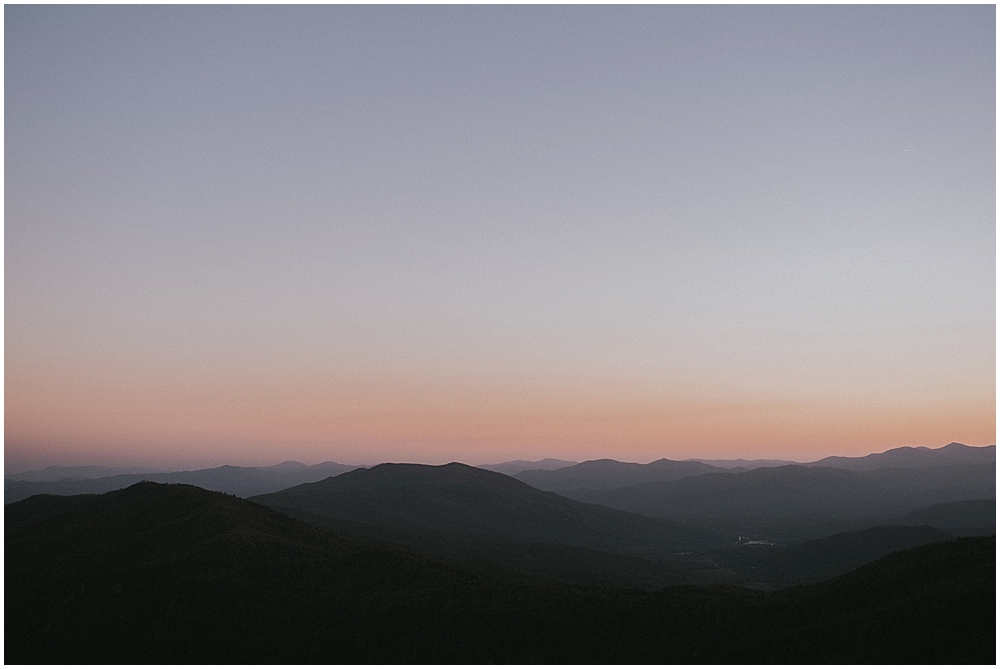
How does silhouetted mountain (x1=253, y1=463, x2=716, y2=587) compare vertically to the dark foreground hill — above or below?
below

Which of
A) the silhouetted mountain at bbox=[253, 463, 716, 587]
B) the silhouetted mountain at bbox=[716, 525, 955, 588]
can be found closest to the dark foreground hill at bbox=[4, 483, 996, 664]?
the silhouetted mountain at bbox=[253, 463, 716, 587]

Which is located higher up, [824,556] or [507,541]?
[507,541]

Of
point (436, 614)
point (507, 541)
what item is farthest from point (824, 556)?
point (436, 614)

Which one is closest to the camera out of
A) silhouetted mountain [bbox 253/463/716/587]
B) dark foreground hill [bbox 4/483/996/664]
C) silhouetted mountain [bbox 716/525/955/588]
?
dark foreground hill [bbox 4/483/996/664]

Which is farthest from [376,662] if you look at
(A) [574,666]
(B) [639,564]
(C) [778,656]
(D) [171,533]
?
(B) [639,564]

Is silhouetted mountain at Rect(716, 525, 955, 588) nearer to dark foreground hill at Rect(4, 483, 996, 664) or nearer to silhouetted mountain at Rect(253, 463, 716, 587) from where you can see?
silhouetted mountain at Rect(253, 463, 716, 587)

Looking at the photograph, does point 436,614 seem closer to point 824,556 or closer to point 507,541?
point 507,541

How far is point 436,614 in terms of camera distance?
→ 48219 mm

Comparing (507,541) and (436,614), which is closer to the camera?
(436,614)

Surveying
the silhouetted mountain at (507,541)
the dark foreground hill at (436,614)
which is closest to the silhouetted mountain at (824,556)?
the silhouetted mountain at (507,541)

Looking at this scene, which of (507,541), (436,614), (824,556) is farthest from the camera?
(507,541)

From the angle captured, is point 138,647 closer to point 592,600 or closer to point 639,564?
point 592,600

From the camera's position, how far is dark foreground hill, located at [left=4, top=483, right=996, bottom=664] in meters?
39.2

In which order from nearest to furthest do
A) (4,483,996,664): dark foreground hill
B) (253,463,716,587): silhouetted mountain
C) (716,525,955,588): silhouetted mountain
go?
(4,483,996,664): dark foreground hill
(253,463,716,587): silhouetted mountain
(716,525,955,588): silhouetted mountain
